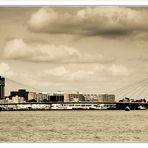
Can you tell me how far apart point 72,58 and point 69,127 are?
0.75m

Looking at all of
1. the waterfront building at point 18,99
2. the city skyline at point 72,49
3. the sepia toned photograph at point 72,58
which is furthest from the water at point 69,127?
the city skyline at point 72,49

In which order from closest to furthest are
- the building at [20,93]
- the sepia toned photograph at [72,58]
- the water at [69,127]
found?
the water at [69,127], the sepia toned photograph at [72,58], the building at [20,93]

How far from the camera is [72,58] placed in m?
6.38

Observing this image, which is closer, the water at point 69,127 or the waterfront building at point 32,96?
the water at point 69,127

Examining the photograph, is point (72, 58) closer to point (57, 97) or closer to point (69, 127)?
point (57, 97)

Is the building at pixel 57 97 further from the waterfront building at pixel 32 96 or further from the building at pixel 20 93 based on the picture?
the building at pixel 20 93

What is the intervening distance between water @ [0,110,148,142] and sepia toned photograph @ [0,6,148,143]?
20 mm

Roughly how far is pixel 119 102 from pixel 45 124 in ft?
2.82

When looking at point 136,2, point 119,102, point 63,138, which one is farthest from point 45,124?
point 136,2

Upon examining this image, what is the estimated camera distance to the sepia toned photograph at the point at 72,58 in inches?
246

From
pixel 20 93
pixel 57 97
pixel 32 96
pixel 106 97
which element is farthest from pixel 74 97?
pixel 20 93

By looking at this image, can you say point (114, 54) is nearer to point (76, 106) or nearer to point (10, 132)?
point (76, 106)

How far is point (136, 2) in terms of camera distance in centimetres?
611
